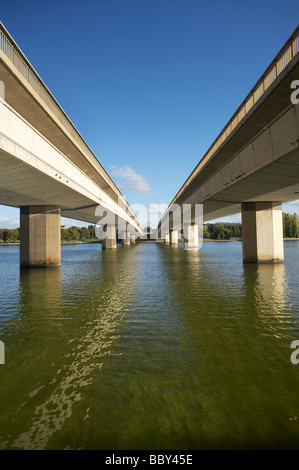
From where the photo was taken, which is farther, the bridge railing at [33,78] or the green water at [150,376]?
the bridge railing at [33,78]

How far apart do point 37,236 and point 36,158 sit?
1450cm

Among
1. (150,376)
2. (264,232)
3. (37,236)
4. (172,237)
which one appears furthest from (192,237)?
(150,376)

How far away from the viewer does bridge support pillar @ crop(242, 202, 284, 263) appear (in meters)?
27.2

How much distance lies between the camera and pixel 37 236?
1075 inches

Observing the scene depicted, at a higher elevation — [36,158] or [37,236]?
[36,158]

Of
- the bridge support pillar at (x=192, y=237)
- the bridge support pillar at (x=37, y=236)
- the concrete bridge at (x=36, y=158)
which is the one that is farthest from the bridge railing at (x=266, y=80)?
the bridge support pillar at (x=192, y=237)

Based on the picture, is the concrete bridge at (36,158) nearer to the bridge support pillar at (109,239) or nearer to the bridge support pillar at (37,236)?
the bridge support pillar at (37,236)

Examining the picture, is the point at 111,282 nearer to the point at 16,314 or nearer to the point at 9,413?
the point at 16,314

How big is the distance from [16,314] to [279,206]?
83.3 feet

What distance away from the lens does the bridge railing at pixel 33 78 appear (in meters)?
11.1

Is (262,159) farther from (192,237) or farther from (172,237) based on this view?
(172,237)

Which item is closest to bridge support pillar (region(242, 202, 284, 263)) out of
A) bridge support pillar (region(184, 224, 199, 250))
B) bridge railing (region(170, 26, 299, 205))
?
bridge railing (region(170, 26, 299, 205))

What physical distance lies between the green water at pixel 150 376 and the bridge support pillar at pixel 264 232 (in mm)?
15734

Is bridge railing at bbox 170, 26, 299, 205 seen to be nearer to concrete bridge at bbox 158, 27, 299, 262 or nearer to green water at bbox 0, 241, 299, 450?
concrete bridge at bbox 158, 27, 299, 262
